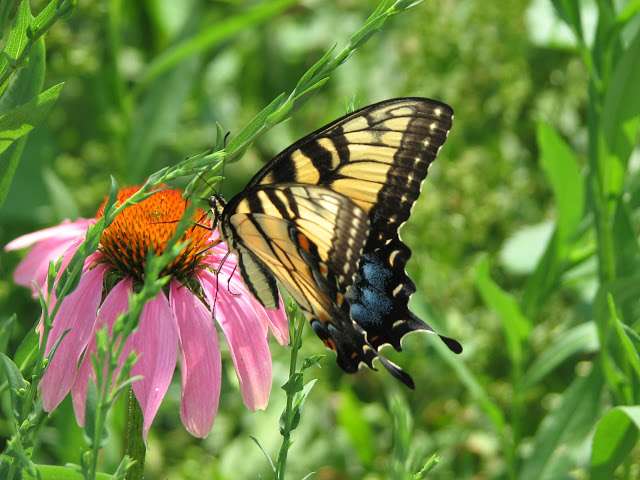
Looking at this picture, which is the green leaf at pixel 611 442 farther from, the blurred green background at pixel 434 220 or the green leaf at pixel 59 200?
the green leaf at pixel 59 200

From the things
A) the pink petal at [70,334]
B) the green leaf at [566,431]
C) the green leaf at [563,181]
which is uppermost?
the pink petal at [70,334]

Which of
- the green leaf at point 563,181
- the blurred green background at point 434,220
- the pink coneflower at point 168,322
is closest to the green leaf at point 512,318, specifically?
the blurred green background at point 434,220

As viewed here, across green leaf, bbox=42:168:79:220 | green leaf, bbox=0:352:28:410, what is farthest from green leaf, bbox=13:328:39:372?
green leaf, bbox=42:168:79:220

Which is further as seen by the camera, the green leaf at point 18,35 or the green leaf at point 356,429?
the green leaf at point 356,429

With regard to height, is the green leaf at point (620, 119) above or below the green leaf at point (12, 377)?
below

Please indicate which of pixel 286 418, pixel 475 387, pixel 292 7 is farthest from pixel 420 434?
pixel 292 7

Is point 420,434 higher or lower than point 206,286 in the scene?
lower

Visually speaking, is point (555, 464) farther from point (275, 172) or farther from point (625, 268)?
point (275, 172)
